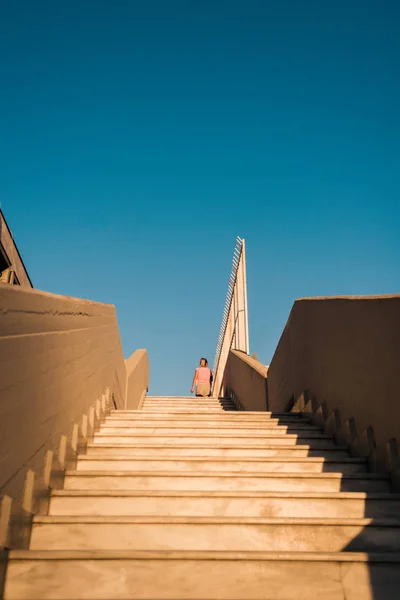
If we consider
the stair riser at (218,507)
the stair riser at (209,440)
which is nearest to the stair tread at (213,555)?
the stair riser at (218,507)

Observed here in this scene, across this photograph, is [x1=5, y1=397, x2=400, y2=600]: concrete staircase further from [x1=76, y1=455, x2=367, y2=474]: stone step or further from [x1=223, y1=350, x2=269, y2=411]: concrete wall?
[x1=223, y1=350, x2=269, y2=411]: concrete wall

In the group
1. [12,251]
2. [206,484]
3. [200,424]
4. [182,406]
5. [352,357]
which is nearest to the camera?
[206,484]

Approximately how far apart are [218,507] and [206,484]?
32cm

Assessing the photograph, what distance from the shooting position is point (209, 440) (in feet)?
12.2

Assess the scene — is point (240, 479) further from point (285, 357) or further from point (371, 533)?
point (285, 357)

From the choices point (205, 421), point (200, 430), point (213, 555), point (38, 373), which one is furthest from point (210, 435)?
point (213, 555)

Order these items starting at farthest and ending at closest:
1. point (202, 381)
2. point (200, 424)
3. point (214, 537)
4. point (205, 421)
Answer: point (202, 381), point (205, 421), point (200, 424), point (214, 537)

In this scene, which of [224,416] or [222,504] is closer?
[222,504]

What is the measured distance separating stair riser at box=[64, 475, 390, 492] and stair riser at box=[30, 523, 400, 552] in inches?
19.7

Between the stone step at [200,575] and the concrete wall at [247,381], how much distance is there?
5.30 meters

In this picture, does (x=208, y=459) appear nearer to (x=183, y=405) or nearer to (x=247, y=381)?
(x=183, y=405)

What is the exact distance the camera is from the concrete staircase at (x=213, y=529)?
1864 mm

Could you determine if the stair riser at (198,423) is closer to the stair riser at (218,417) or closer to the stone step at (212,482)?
the stair riser at (218,417)

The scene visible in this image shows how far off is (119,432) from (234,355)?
21.8 feet
